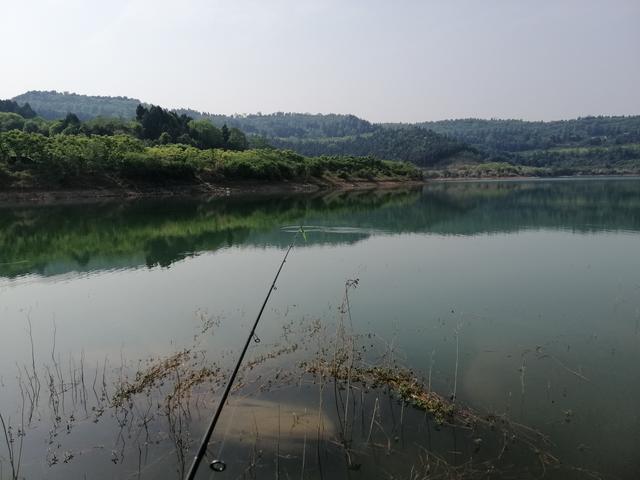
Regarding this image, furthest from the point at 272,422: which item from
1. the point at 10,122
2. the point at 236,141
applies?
the point at 236,141

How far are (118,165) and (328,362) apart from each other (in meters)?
59.1

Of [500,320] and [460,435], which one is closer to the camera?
[460,435]

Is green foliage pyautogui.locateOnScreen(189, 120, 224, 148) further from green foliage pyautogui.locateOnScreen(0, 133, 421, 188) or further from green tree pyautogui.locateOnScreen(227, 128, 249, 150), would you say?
green foliage pyautogui.locateOnScreen(0, 133, 421, 188)

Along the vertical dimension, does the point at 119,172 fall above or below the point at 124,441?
above

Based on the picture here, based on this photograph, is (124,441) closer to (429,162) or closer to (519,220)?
(519,220)

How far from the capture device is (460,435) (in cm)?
820

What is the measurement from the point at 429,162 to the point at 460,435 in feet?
548

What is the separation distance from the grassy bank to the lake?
3467 centimetres

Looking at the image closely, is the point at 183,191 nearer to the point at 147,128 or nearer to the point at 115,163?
the point at 115,163

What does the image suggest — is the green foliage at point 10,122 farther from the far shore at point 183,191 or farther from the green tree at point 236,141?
the far shore at point 183,191

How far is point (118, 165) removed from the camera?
62.6 metres

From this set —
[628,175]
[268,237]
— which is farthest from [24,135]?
[628,175]

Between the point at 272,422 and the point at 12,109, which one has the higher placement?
the point at 12,109

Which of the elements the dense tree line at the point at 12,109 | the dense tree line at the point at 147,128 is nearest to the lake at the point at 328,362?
the dense tree line at the point at 147,128
